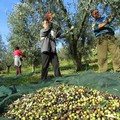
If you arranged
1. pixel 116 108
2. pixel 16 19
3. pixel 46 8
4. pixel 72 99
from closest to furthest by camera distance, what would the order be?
pixel 116 108
pixel 72 99
pixel 46 8
pixel 16 19

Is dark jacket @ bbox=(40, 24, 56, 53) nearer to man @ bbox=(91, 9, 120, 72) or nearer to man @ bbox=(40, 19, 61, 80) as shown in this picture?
man @ bbox=(40, 19, 61, 80)

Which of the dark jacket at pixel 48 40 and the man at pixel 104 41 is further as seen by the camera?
the man at pixel 104 41

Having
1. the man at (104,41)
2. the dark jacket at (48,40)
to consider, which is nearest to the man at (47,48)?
the dark jacket at (48,40)

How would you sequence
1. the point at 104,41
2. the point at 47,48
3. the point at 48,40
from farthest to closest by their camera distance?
1. the point at 104,41
2. the point at 48,40
3. the point at 47,48

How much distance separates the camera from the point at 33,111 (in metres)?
4.93

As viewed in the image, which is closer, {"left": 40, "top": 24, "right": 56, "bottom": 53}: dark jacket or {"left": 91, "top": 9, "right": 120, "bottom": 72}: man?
{"left": 40, "top": 24, "right": 56, "bottom": 53}: dark jacket

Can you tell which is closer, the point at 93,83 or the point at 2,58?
the point at 93,83

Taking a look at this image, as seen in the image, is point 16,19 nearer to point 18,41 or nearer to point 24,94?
point 18,41

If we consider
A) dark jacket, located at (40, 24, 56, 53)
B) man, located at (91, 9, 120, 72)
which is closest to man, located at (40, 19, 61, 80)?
dark jacket, located at (40, 24, 56, 53)

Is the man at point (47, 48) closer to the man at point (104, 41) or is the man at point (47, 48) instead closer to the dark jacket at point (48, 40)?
the dark jacket at point (48, 40)

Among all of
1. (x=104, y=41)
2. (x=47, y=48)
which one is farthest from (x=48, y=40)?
(x=104, y=41)

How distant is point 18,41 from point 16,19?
2.61 m

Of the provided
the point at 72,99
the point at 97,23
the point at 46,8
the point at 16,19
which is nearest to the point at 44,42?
the point at 97,23

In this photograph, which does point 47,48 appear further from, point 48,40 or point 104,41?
point 104,41
